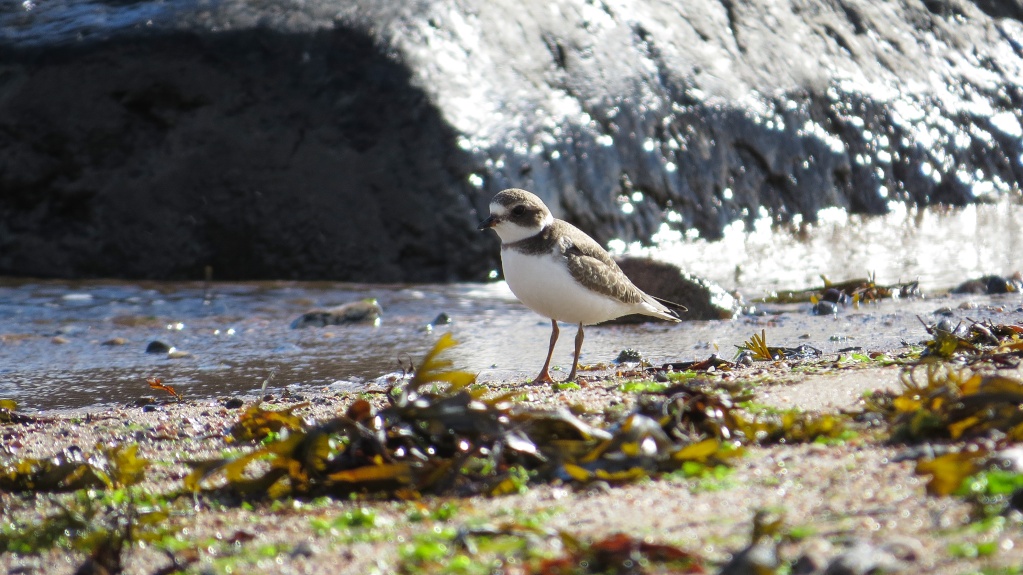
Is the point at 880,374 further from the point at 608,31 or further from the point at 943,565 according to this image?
the point at 608,31

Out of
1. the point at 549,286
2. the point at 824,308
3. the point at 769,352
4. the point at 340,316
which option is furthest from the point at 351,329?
the point at 824,308

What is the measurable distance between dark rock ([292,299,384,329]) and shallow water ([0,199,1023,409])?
82 mm

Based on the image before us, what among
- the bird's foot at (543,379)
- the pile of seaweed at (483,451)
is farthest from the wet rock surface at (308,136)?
the pile of seaweed at (483,451)

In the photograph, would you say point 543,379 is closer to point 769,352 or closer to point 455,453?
point 769,352

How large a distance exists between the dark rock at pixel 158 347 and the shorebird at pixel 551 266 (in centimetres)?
192

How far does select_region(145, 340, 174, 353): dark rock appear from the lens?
5777 millimetres

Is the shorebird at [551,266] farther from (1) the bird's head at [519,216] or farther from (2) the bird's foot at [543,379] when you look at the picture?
(2) the bird's foot at [543,379]

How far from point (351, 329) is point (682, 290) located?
1.99 m

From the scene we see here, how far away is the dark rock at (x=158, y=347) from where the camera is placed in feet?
19.0

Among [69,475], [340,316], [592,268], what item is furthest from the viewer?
[340,316]

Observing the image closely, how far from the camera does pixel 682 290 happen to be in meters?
6.55

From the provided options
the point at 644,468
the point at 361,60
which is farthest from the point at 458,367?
the point at 361,60

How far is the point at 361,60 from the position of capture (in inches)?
307

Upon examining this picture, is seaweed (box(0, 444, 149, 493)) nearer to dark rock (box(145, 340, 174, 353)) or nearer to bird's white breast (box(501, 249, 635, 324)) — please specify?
bird's white breast (box(501, 249, 635, 324))
